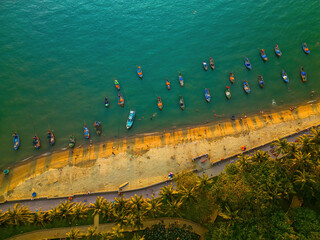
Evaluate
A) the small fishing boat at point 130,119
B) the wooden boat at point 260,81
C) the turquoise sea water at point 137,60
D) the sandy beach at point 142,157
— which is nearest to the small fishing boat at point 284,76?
the turquoise sea water at point 137,60

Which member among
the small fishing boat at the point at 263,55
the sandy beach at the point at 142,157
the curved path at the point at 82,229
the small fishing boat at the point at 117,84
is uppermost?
the small fishing boat at the point at 263,55

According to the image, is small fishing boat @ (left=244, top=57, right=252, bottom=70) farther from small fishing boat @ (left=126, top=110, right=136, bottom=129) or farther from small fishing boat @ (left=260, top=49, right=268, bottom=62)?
small fishing boat @ (left=126, top=110, right=136, bottom=129)

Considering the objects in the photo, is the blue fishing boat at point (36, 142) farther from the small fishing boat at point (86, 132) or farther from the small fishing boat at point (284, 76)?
the small fishing boat at point (284, 76)

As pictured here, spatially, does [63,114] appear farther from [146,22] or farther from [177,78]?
[146,22]

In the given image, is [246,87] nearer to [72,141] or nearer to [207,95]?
[207,95]

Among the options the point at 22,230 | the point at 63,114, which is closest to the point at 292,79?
the point at 63,114

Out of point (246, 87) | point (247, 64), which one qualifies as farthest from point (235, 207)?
point (247, 64)

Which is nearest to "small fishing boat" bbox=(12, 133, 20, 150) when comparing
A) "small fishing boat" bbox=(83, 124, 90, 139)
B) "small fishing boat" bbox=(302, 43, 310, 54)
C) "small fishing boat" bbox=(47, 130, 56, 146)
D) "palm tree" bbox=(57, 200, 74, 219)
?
"small fishing boat" bbox=(47, 130, 56, 146)
